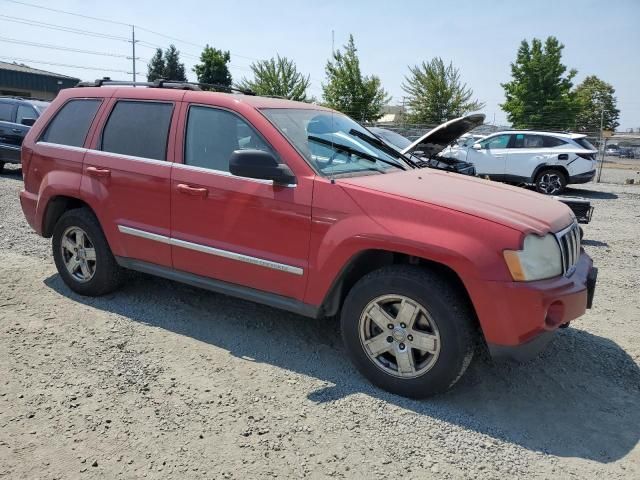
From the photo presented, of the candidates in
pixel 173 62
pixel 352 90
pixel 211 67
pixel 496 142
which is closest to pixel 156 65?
pixel 173 62

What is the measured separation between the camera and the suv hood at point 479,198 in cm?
312

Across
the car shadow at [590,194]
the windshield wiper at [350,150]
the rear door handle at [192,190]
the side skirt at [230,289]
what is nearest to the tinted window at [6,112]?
the side skirt at [230,289]

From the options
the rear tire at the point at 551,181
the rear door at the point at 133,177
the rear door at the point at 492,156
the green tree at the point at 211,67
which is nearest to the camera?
the rear door at the point at 133,177

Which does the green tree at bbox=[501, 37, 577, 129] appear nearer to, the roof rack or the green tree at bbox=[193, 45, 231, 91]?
the green tree at bbox=[193, 45, 231, 91]

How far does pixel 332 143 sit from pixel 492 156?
37.6ft

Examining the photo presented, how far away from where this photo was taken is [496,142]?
47.5 ft

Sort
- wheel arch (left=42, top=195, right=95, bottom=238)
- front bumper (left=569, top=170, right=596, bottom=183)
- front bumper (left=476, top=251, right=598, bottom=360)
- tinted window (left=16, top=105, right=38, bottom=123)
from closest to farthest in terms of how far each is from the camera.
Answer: front bumper (left=476, top=251, right=598, bottom=360) → wheel arch (left=42, top=195, right=95, bottom=238) → tinted window (left=16, top=105, right=38, bottom=123) → front bumper (left=569, top=170, right=596, bottom=183)

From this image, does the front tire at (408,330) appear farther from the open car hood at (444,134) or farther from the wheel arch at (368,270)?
the open car hood at (444,134)

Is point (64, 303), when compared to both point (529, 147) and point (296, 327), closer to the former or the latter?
point (296, 327)

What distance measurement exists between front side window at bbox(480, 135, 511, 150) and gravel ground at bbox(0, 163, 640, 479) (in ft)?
33.8

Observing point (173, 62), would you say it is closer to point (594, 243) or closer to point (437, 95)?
point (437, 95)

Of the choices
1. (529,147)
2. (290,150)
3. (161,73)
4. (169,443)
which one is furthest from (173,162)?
(161,73)

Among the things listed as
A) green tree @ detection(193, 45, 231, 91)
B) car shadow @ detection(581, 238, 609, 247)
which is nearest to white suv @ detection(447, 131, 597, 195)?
car shadow @ detection(581, 238, 609, 247)

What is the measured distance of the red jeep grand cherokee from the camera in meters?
3.05
